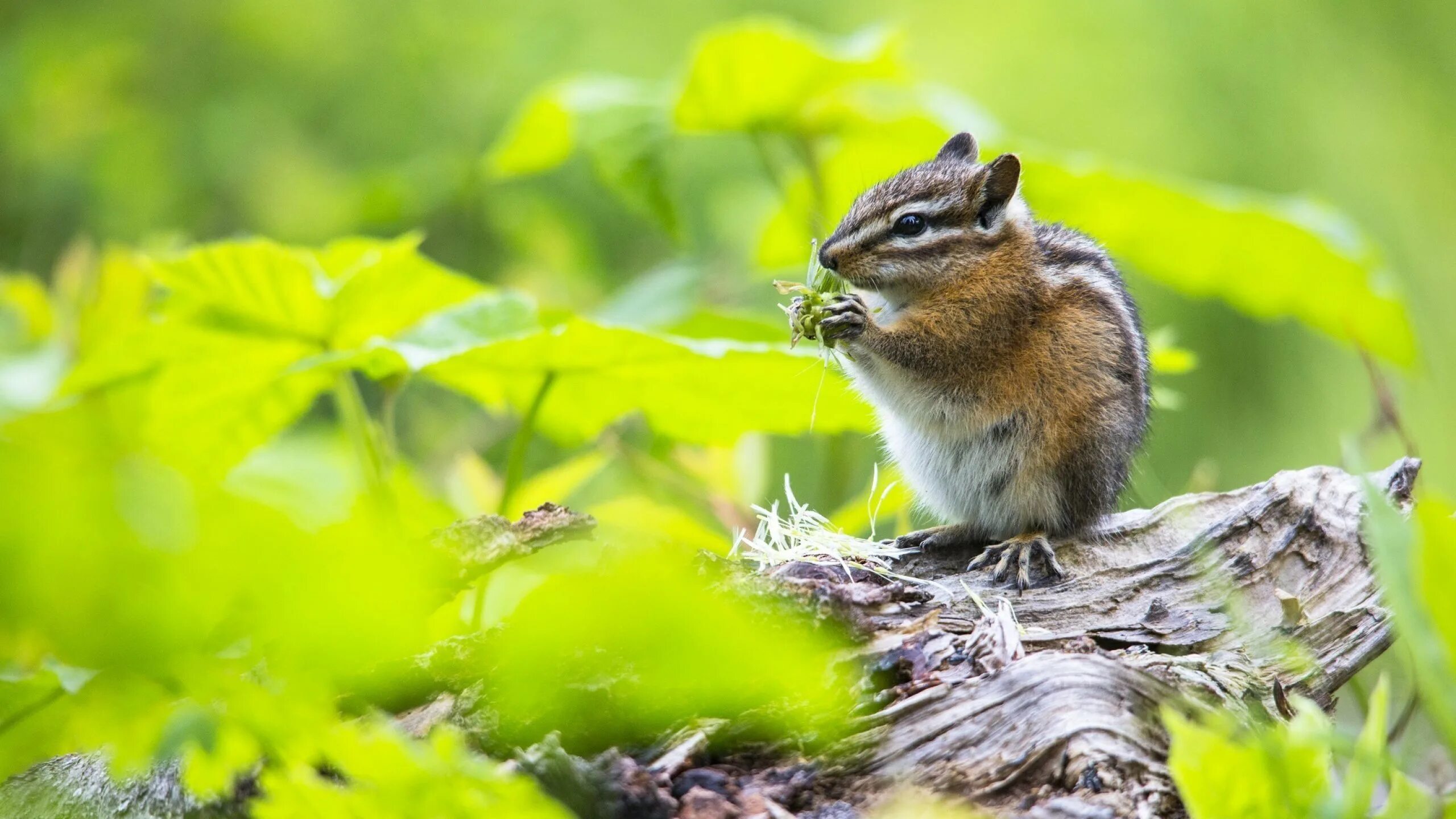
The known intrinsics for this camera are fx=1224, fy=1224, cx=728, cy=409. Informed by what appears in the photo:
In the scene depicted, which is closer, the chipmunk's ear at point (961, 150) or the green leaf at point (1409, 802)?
the green leaf at point (1409, 802)

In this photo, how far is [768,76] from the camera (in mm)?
2484

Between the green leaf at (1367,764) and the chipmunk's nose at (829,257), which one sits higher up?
the green leaf at (1367,764)

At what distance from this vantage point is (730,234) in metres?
3.64

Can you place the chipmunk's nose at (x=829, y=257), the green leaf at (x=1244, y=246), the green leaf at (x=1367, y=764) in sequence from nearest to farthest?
the green leaf at (x=1367, y=764) < the chipmunk's nose at (x=829, y=257) < the green leaf at (x=1244, y=246)

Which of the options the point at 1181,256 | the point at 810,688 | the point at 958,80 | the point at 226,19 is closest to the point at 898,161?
the point at 1181,256

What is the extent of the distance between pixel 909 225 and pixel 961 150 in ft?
0.97

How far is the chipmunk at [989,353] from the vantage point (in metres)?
1.94

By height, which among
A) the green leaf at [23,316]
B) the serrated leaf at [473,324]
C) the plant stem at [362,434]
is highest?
the serrated leaf at [473,324]

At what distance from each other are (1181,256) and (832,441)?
835mm

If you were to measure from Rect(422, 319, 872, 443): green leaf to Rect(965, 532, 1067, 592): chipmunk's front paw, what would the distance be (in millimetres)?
332

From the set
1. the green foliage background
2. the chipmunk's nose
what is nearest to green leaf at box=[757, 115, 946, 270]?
the green foliage background

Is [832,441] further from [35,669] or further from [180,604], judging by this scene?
[180,604]

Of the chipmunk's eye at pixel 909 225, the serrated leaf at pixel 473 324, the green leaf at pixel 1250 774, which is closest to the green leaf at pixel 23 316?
the serrated leaf at pixel 473 324

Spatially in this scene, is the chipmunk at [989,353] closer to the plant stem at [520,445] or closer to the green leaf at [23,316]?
the plant stem at [520,445]
